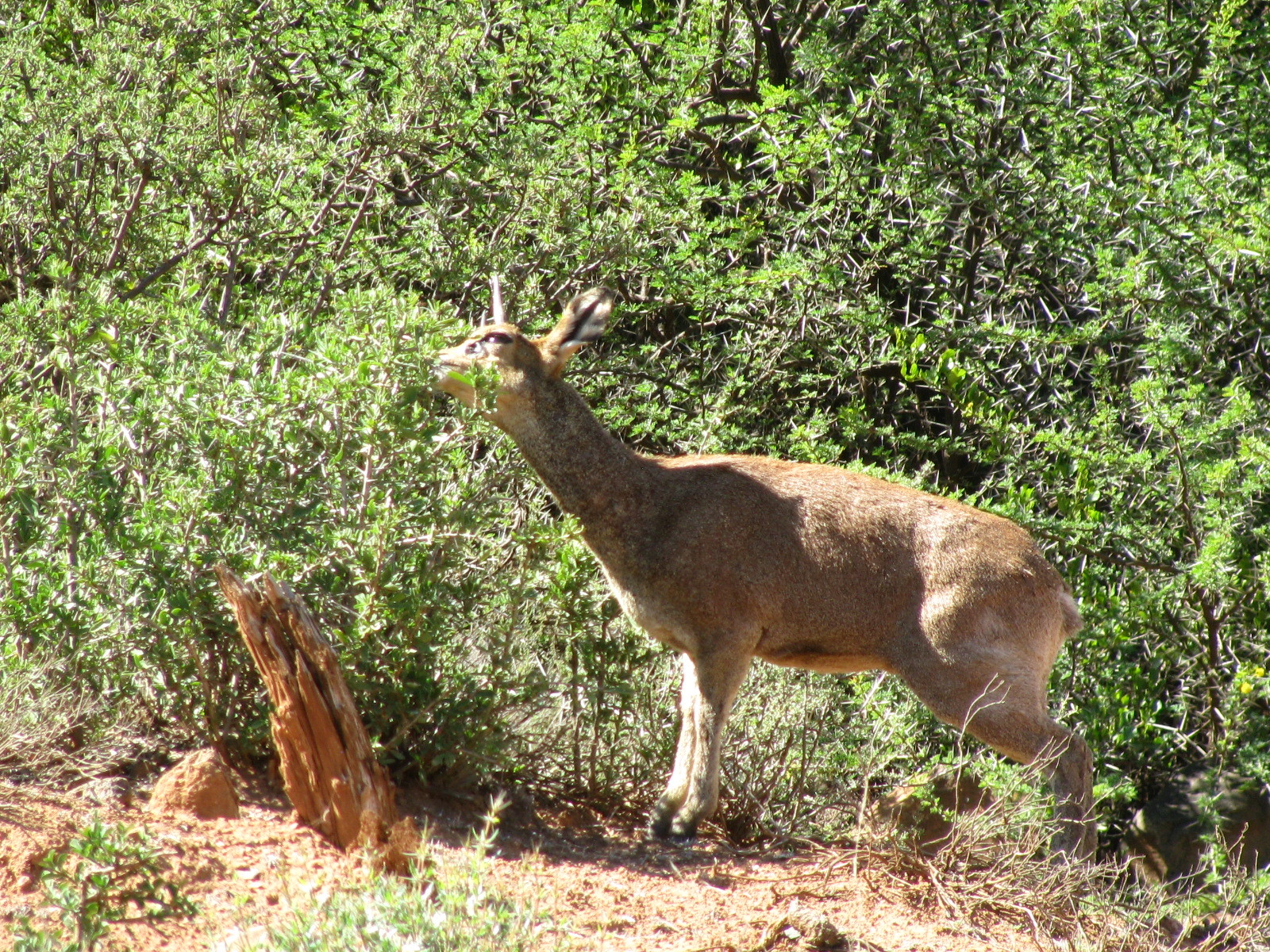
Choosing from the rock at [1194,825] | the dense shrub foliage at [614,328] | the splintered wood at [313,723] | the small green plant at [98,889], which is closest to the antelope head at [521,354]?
the dense shrub foliage at [614,328]

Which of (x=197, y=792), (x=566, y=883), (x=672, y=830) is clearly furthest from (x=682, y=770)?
(x=197, y=792)

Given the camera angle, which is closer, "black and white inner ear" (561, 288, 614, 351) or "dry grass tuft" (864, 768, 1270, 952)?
"dry grass tuft" (864, 768, 1270, 952)

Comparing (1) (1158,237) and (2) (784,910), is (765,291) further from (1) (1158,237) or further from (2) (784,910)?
(2) (784,910)

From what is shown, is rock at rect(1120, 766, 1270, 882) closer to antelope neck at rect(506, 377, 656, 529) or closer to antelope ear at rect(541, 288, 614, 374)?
antelope neck at rect(506, 377, 656, 529)

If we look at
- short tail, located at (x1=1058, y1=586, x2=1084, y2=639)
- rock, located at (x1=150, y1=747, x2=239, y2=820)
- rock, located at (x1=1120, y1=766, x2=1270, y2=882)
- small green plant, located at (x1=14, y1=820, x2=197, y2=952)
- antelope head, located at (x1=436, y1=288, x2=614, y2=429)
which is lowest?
rock, located at (x1=1120, y1=766, x2=1270, y2=882)

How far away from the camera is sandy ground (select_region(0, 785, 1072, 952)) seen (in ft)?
16.5

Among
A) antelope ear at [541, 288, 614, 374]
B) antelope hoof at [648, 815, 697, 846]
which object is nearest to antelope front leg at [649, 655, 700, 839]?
antelope hoof at [648, 815, 697, 846]

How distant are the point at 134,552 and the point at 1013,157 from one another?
7.60 m

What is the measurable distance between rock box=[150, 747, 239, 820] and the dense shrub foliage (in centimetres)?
48

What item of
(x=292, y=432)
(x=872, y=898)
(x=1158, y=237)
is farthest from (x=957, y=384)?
(x=292, y=432)

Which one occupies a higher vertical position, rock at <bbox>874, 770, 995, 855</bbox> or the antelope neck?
the antelope neck

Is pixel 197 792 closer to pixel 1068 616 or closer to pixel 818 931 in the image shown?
pixel 818 931

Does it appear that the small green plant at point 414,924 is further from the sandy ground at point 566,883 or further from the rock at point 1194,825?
the rock at point 1194,825

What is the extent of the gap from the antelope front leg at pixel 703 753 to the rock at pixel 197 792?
2.39 metres
